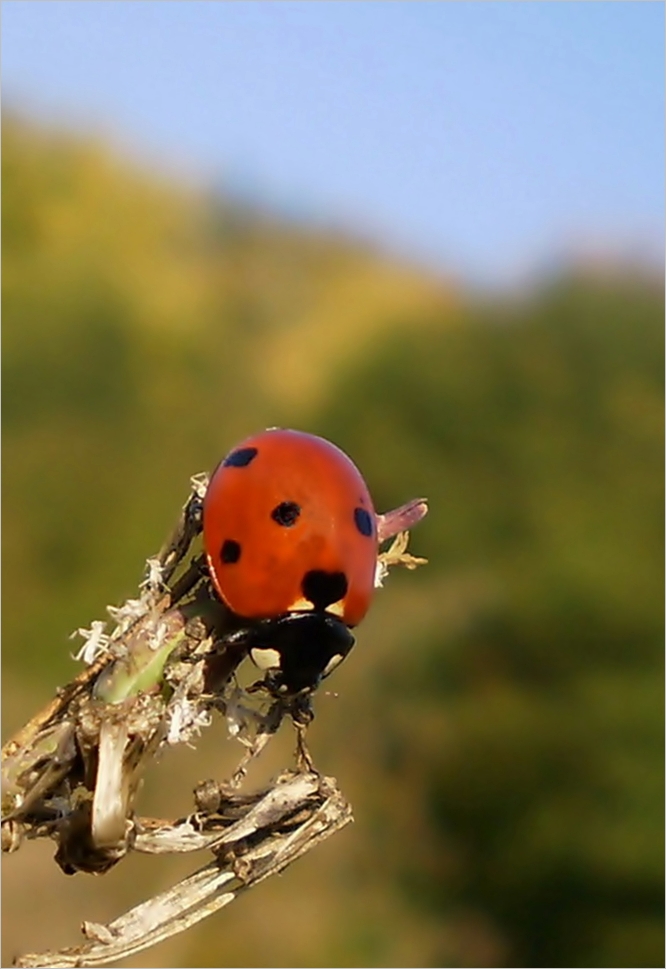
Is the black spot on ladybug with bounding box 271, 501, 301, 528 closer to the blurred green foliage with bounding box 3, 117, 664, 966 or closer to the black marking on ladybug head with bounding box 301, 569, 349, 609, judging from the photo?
→ the black marking on ladybug head with bounding box 301, 569, 349, 609

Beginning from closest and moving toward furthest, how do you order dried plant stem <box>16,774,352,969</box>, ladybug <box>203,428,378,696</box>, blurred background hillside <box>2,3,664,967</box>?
1. dried plant stem <box>16,774,352,969</box>
2. ladybug <box>203,428,378,696</box>
3. blurred background hillside <box>2,3,664,967</box>

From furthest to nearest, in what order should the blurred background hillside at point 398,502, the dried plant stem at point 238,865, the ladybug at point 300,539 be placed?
the blurred background hillside at point 398,502, the ladybug at point 300,539, the dried plant stem at point 238,865

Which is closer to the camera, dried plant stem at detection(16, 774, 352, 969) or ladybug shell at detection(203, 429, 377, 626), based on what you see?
dried plant stem at detection(16, 774, 352, 969)

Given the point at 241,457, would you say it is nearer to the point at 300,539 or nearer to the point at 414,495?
the point at 300,539

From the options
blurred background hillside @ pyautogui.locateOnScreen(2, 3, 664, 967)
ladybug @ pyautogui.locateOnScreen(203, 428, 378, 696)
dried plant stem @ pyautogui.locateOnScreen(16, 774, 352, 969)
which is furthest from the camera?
blurred background hillside @ pyautogui.locateOnScreen(2, 3, 664, 967)

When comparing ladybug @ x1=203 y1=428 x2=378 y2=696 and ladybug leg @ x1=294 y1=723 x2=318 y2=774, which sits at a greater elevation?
ladybug @ x1=203 y1=428 x2=378 y2=696

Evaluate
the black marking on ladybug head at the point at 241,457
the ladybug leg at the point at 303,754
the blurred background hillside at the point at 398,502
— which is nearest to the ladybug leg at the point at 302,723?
the ladybug leg at the point at 303,754

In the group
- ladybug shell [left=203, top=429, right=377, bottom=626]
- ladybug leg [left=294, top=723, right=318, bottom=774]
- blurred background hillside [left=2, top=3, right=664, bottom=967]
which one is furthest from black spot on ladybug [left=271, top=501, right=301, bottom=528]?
blurred background hillside [left=2, top=3, right=664, bottom=967]

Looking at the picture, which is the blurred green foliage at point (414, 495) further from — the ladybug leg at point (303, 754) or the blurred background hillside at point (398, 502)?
the ladybug leg at point (303, 754)

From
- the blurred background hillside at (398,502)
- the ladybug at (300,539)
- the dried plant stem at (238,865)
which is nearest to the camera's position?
the dried plant stem at (238,865)
